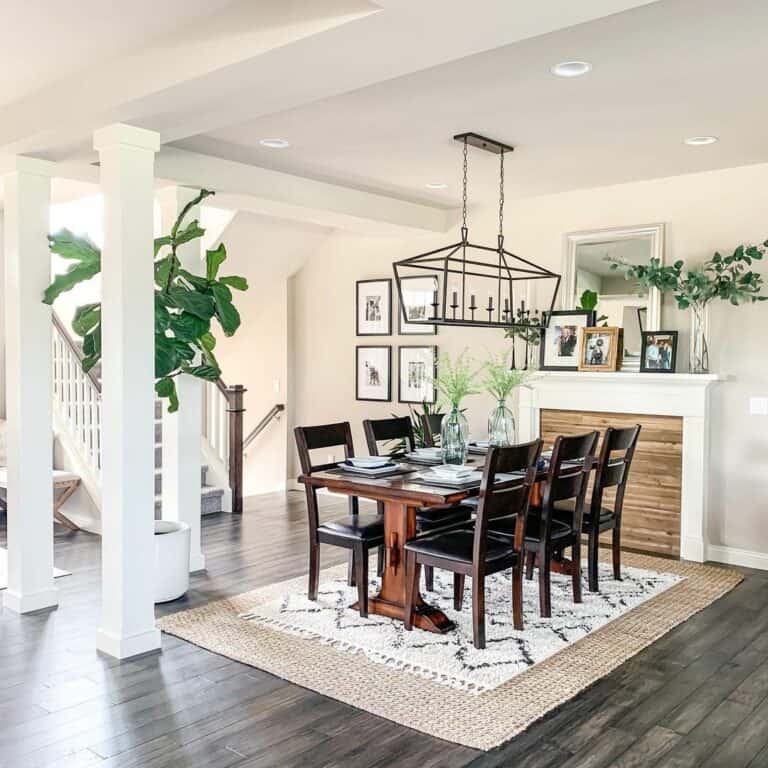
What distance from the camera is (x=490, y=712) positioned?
10.1 ft

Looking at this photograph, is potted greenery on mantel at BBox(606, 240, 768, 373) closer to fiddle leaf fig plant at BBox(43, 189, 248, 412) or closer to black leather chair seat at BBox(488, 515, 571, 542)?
black leather chair seat at BBox(488, 515, 571, 542)

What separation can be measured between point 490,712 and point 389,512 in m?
1.29

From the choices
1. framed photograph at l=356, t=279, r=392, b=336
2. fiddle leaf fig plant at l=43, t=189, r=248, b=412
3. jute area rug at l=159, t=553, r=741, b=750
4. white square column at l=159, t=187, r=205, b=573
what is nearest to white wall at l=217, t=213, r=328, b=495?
framed photograph at l=356, t=279, r=392, b=336

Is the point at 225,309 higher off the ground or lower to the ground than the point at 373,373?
higher

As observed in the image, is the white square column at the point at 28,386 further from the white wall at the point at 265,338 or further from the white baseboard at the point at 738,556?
the white baseboard at the point at 738,556

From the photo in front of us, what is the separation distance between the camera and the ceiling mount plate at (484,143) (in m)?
4.56

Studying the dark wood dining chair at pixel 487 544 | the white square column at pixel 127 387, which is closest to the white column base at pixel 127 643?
the white square column at pixel 127 387

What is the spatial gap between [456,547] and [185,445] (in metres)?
2.02

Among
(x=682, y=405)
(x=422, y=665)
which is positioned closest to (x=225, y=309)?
(x=422, y=665)

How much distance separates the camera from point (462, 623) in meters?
4.04

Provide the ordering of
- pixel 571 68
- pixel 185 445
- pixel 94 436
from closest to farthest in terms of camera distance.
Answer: pixel 571 68, pixel 185 445, pixel 94 436

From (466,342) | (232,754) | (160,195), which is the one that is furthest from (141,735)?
(466,342)

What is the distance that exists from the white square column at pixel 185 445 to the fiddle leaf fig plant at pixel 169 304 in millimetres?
293

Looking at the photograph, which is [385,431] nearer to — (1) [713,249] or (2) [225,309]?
(2) [225,309]
